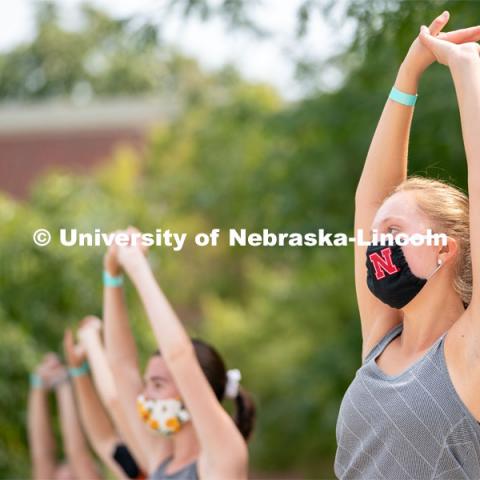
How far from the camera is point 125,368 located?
4336 millimetres

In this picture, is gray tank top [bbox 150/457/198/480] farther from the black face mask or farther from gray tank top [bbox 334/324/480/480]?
the black face mask

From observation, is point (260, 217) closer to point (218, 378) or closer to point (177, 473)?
point (218, 378)

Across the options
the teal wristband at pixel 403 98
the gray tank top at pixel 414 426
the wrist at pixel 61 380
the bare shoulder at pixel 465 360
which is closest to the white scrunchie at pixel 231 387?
the gray tank top at pixel 414 426

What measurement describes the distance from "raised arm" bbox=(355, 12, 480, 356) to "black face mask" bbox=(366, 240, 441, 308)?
248mm

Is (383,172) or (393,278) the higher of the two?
(383,172)

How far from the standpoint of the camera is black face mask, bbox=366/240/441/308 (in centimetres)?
272

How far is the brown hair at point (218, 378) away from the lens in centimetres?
413

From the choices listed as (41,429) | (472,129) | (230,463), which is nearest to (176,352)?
(230,463)

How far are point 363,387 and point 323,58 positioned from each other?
767 cm

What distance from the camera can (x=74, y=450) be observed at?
602 cm

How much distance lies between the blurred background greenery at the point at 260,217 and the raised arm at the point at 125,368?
1401mm

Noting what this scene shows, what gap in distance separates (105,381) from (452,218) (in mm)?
2432

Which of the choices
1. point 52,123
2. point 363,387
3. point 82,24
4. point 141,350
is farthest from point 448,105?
point 82,24

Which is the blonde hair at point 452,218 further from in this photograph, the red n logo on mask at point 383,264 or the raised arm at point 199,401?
the raised arm at point 199,401
